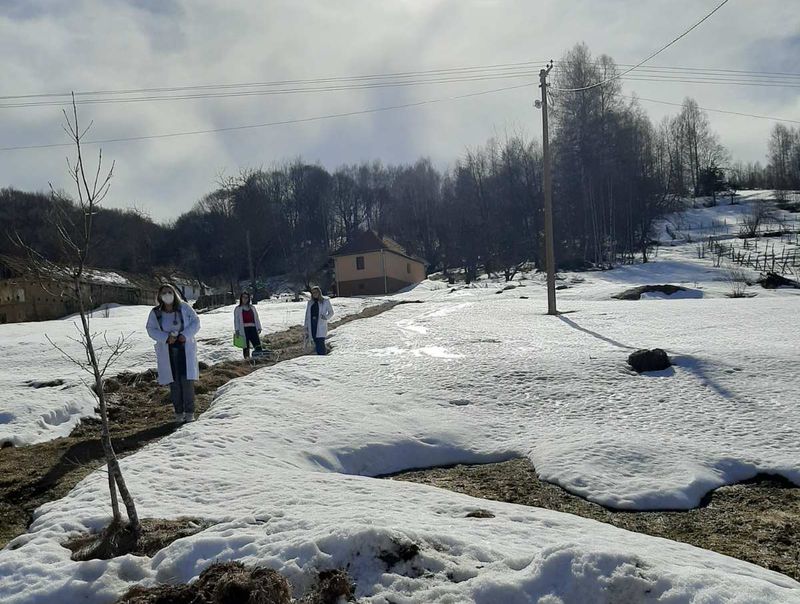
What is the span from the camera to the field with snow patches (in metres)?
3.25

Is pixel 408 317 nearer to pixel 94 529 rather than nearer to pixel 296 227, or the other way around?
pixel 94 529

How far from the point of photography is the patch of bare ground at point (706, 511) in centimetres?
459

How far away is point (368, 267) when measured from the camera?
166ft

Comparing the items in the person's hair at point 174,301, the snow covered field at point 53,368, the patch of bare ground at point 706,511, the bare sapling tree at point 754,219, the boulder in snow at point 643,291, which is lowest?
the patch of bare ground at point 706,511

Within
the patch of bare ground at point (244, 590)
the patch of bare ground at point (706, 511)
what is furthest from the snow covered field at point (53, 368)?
the patch of bare ground at point (706, 511)

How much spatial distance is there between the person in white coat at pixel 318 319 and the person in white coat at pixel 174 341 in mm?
4992

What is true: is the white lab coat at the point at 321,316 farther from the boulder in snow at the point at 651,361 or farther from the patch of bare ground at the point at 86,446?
the boulder in snow at the point at 651,361

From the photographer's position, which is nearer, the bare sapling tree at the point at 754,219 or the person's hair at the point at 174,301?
the person's hair at the point at 174,301

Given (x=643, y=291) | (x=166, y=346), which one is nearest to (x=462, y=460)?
(x=166, y=346)

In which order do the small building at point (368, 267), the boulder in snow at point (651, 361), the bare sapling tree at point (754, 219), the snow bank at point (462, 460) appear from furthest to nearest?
the bare sapling tree at point (754, 219) → the small building at point (368, 267) → the boulder in snow at point (651, 361) → the snow bank at point (462, 460)

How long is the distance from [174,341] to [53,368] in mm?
6987

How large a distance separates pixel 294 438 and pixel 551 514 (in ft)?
12.1

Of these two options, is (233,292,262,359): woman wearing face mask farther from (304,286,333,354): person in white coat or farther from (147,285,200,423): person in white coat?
(147,285,200,423): person in white coat

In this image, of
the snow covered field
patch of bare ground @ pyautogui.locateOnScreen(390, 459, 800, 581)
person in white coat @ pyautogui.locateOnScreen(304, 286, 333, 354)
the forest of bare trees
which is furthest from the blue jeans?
the forest of bare trees
